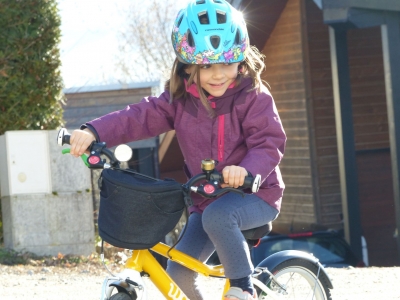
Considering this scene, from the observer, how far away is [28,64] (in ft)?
27.7

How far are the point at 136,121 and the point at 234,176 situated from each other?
0.73 meters

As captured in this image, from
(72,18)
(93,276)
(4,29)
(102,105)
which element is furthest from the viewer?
(102,105)

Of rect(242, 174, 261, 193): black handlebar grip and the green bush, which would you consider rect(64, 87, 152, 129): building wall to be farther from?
rect(242, 174, 261, 193): black handlebar grip

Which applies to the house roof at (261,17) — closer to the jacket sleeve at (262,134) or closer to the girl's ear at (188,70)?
the girl's ear at (188,70)

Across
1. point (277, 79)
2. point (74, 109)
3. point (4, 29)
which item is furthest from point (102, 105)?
point (4, 29)

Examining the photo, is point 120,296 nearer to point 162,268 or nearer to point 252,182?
point 162,268

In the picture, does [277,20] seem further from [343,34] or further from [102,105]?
[102,105]

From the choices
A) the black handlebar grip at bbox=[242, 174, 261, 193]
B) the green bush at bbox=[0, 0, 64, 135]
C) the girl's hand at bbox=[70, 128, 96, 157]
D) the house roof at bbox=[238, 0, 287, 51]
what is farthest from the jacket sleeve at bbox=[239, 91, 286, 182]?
the house roof at bbox=[238, 0, 287, 51]

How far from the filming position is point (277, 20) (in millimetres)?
15195

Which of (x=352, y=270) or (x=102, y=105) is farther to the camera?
(x=102, y=105)

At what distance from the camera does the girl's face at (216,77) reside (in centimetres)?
370

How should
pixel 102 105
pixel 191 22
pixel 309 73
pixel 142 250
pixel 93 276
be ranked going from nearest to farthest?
1. pixel 142 250
2. pixel 191 22
3. pixel 93 276
4. pixel 102 105
5. pixel 309 73

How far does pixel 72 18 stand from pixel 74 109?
13.7 ft

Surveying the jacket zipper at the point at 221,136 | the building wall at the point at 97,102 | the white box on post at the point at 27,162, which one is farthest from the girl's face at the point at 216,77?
the building wall at the point at 97,102
